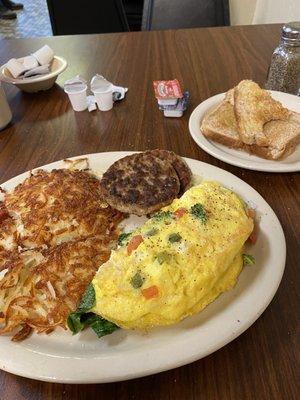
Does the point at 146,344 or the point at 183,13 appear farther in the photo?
the point at 183,13

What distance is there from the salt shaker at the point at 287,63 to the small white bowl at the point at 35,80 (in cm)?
131

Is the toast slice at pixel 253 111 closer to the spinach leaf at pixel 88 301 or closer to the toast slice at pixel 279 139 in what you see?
the toast slice at pixel 279 139

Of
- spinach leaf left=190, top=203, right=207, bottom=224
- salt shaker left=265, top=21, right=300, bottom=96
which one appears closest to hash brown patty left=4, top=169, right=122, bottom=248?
spinach leaf left=190, top=203, right=207, bottom=224

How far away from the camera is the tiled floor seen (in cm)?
648

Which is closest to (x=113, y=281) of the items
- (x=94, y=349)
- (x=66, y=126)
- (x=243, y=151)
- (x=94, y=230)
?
(x=94, y=349)

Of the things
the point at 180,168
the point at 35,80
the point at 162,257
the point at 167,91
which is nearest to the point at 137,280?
the point at 162,257

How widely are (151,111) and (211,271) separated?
4.45 feet

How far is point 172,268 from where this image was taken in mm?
899

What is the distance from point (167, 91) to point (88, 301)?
4.69 feet

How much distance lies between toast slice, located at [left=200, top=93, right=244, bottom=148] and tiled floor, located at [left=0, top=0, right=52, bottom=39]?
5778mm

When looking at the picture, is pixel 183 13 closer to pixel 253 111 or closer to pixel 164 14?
pixel 164 14

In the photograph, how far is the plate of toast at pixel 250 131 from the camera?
1527mm

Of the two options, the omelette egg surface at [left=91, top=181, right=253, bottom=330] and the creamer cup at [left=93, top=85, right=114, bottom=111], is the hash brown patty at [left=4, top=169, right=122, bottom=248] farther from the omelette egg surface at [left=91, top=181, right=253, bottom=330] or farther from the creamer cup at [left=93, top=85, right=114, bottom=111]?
the creamer cup at [left=93, top=85, right=114, bottom=111]

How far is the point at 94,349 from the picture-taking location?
36.2 inches
